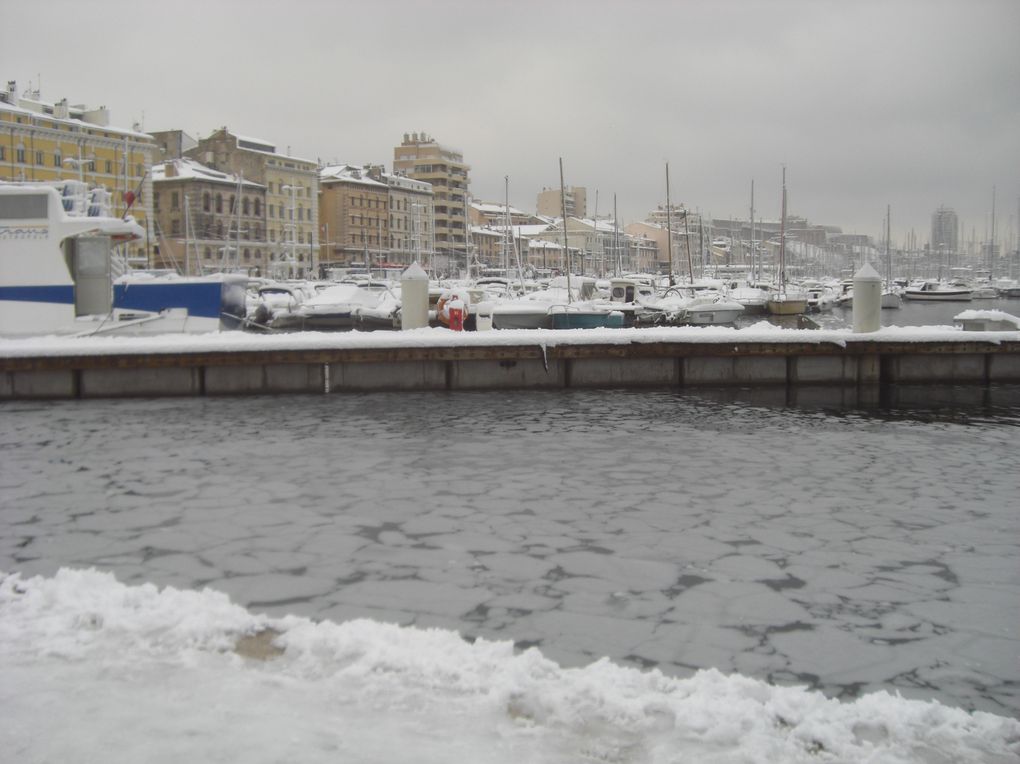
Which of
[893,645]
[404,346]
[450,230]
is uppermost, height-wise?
[450,230]

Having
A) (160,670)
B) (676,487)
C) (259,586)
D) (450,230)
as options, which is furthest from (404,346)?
(450,230)

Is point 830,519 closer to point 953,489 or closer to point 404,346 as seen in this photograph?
point 953,489

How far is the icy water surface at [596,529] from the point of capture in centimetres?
607

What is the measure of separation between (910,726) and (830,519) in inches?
175

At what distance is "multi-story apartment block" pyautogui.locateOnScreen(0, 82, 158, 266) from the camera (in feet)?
267

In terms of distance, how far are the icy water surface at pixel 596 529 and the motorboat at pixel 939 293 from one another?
286ft

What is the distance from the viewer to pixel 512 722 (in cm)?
469

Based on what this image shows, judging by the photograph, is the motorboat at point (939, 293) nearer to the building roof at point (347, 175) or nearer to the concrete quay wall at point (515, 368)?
the building roof at point (347, 175)

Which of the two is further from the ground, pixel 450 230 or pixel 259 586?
pixel 450 230

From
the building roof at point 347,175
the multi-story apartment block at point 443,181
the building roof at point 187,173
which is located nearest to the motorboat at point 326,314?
the building roof at point 187,173

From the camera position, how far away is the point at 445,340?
19.2 meters

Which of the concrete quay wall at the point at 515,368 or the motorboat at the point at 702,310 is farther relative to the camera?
the motorboat at the point at 702,310

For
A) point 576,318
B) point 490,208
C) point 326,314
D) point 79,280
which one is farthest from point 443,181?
point 79,280

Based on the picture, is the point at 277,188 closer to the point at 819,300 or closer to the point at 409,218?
the point at 409,218
